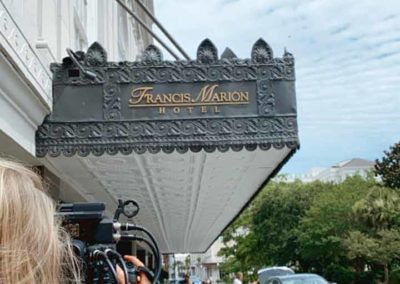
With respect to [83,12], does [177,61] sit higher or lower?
lower

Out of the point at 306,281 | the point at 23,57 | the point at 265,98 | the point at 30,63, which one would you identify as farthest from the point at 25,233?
the point at 306,281

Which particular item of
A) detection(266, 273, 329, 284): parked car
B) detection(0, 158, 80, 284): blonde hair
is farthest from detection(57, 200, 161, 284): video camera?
detection(266, 273, 329, 284): parked car

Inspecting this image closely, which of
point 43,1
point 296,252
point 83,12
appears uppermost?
point 83,12

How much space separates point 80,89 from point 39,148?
64cm

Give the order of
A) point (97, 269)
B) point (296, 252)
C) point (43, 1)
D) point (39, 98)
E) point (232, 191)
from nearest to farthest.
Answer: point (97, 269)
point (39, 98)
point (43, 1)
point (232, 191)
point (296, 252)

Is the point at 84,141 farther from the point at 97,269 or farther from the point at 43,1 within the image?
the point at 97,269

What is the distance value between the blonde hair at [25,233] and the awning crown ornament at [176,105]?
464 cm

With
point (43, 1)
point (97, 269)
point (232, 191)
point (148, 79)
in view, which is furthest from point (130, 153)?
point (97, 269)

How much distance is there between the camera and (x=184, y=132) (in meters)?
5.73

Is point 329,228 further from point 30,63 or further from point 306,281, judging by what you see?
point 30,63

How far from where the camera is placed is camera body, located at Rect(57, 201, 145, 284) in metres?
1.67

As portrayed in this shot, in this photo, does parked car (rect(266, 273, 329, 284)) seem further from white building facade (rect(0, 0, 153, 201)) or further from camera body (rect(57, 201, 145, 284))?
camera body (rect(57, 201, 145, 284))

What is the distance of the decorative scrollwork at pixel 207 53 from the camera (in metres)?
5.77

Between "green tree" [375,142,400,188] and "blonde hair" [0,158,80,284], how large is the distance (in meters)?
33.5
